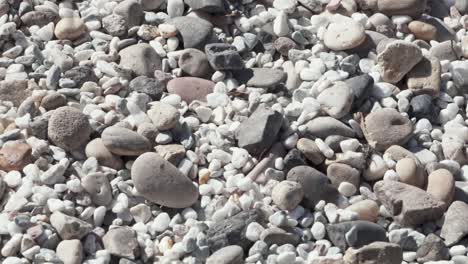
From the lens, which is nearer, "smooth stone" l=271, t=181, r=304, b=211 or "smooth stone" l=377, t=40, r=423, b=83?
"smooth stone" l=271, t=181, r=304, b=211

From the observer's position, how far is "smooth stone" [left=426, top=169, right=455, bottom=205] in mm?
2123

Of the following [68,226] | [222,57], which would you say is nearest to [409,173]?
[222,57]

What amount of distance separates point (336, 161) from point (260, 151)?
7.9 inches

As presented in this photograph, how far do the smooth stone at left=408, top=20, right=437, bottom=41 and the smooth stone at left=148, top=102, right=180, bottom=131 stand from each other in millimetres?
880

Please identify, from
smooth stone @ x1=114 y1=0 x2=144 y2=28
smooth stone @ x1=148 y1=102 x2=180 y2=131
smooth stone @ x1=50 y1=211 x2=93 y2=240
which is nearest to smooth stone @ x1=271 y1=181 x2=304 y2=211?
smooth stone @ x1=148 y1=102 x2=180 y2=131

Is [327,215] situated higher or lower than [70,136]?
lower

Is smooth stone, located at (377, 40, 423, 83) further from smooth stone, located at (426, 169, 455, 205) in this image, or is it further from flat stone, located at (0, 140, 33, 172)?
flat stone, located at (0, 140, 33, 172)

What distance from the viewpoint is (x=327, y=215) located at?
6.79ft

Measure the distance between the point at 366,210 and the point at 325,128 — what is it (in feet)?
0.88

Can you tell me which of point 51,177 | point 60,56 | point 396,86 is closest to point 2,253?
point 51,177

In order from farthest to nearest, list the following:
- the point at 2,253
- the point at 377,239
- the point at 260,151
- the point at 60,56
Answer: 1. the point at 60,56
2. the point at 260,151
3. the point at 377,239
4. the point at 2,253

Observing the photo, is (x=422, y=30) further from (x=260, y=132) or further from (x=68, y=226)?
(x=68, y=226)

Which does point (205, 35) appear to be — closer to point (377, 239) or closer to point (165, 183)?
point (165, 183)

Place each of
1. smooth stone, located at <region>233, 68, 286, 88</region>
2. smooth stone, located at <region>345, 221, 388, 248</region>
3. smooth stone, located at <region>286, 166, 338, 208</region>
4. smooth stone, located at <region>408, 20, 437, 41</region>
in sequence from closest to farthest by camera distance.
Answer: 1. smooth stone, located at <region>345, 221, 388, 248</region>
2. smooth stone, located at <region>286, 166, 338, 208</region>
3. smooth stone, located at <region>233, 68, 286, 88</region>
4. smooth stone, located at <region>408, 20, 437, 41</region>
